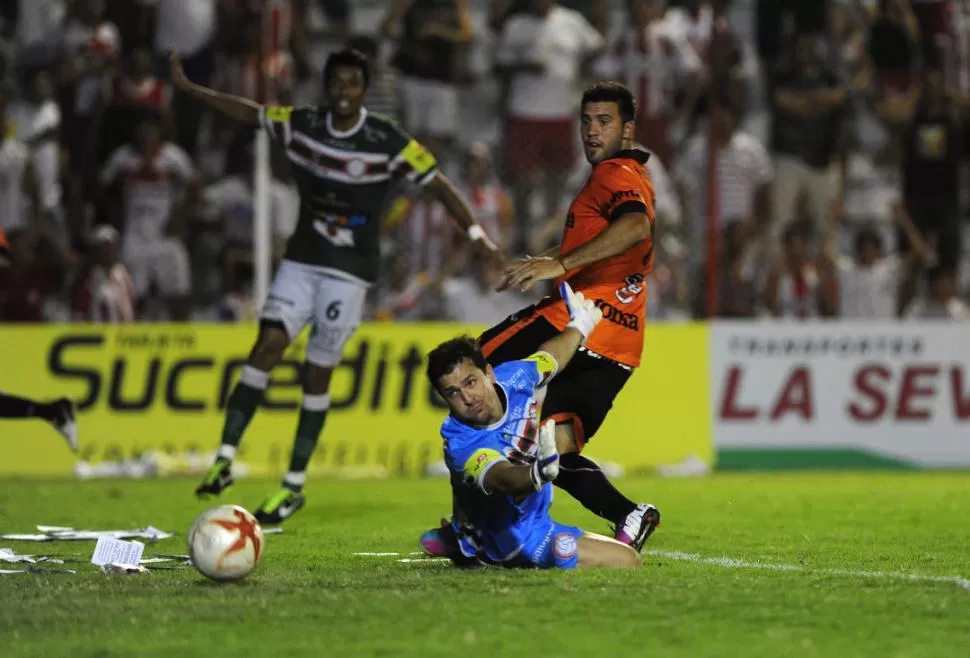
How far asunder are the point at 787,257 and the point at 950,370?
5.64 feet

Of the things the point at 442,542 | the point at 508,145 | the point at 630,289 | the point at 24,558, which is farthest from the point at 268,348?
the point at 508,145

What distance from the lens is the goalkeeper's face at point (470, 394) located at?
23.1 ft

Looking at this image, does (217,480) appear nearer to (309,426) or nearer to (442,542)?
(309,426)

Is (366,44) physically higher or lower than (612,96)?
higher

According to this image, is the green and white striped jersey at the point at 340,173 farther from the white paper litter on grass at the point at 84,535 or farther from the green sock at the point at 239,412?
the white paper litter on grass at the point at 84,535

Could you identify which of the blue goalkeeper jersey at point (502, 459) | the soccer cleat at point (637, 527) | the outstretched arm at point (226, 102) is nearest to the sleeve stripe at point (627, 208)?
the blue goalkeeper jersey at point (502, 459)

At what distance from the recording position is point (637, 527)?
7875 millimetres

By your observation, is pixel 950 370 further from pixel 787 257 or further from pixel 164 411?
pixel 164 411

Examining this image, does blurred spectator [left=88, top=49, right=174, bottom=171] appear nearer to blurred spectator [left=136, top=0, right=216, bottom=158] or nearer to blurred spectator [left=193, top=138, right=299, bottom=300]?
blurred spectator [left=136, top=0, right=216, bottom=158]

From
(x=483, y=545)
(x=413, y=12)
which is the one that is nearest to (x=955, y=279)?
(x=413, y=12)

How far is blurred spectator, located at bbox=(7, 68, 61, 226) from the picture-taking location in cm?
1551

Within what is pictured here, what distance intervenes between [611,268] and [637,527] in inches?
47.7

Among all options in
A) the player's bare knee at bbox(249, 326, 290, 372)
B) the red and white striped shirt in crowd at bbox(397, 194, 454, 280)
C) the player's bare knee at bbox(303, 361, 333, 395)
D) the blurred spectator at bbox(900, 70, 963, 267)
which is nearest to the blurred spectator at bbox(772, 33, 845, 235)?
the blurred spectator at bbox(900, 70, 963, 267)

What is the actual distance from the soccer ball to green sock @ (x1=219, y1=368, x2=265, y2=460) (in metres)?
3.22
